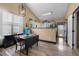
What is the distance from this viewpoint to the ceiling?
125 inches

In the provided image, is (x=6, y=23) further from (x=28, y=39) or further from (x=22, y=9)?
(x=28, y=39)

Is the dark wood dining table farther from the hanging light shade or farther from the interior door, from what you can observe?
the hanging light shade

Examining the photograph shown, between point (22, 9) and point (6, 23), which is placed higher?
point (22, 9)

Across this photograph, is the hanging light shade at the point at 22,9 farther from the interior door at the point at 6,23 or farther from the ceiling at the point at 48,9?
the interior door at the point at 6,23

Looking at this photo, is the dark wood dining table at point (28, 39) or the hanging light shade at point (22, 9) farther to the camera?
the dark wood dining table at point (28, 39)

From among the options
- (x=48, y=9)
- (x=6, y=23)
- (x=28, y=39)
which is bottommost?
(x=28, y=39)

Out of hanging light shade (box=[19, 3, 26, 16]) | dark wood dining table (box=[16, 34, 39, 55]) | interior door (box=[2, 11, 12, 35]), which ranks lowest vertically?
dark wood dining table (box=[16, 34, 39, 55])

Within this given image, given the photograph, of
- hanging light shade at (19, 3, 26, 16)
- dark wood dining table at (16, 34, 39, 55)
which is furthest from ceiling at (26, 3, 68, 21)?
dark wood dining table at (16, 34, 39, 55)

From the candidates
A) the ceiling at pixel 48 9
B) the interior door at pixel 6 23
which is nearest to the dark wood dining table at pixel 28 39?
the interior door at pixel 6 23

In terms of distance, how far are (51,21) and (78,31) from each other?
1608 millimetres

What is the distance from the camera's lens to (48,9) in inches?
129

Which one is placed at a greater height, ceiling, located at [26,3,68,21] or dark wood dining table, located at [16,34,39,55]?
ceiling, located at [26,3,68,21]

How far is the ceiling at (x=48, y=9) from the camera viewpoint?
3175mm

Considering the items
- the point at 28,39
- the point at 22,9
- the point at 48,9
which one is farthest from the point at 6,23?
the point at 48,9
